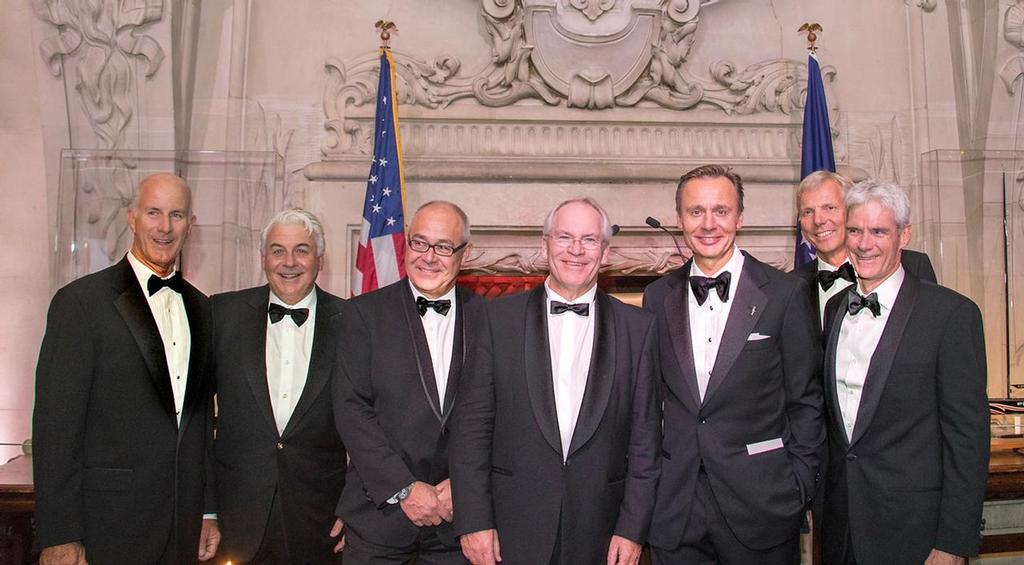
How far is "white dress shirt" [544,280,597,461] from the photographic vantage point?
2455 mm

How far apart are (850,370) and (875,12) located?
12.9 feet

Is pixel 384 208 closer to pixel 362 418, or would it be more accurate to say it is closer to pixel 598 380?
pixel 362 418

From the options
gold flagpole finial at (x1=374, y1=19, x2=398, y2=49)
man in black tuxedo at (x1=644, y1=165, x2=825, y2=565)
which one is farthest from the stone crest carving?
man in black tuxedo at (x1=644, y1=165, x2=825, y2=565)

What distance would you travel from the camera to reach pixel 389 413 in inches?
103

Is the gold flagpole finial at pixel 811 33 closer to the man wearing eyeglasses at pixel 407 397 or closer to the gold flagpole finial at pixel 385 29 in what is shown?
the gold flagpole finial at pixel 385 29

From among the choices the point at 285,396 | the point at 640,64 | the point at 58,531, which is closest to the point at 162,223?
the point at 285,396

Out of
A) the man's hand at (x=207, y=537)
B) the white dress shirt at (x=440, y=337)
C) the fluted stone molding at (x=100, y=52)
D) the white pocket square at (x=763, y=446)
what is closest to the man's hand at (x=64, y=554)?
the man's hand at (x=207, y=537)

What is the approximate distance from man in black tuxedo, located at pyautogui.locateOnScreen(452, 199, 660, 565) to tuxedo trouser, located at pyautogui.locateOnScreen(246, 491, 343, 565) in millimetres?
757

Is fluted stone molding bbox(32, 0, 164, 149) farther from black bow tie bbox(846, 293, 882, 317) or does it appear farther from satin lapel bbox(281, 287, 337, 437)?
black bow tie bbox(846, 293, 882, 317)

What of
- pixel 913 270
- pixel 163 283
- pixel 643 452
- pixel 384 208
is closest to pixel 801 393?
pixel 643 452

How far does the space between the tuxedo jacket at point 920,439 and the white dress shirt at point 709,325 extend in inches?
20.7

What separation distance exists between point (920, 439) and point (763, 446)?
552 millimetres

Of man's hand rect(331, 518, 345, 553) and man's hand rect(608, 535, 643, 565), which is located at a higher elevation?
man's hand rect(608, 535, 643, 565)

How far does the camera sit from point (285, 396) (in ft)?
9.52
